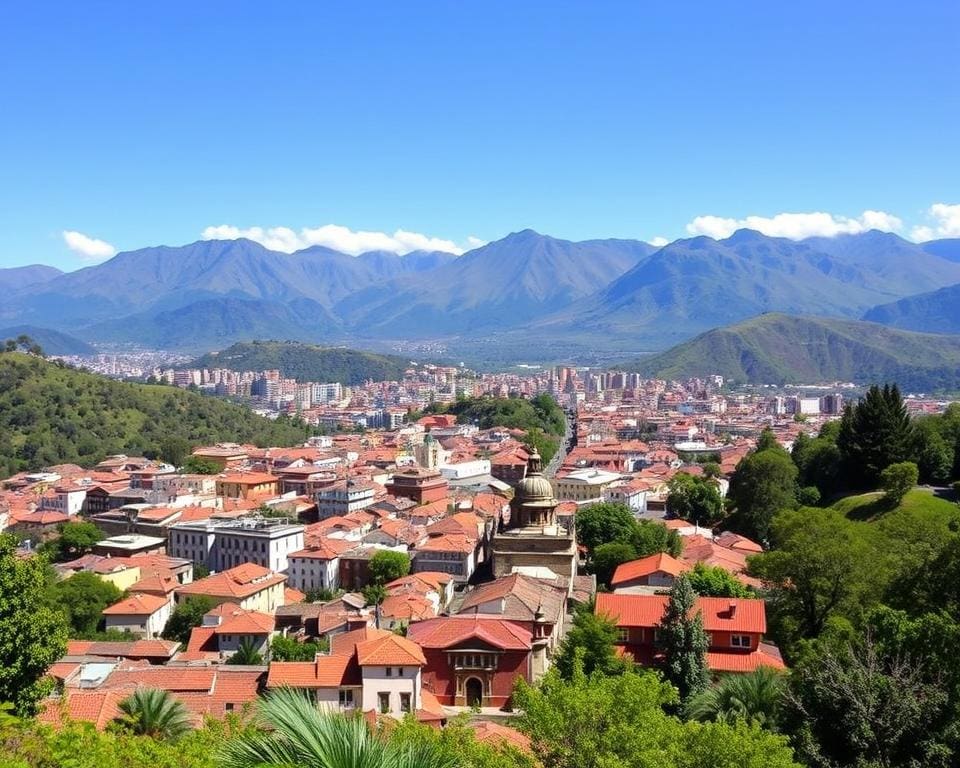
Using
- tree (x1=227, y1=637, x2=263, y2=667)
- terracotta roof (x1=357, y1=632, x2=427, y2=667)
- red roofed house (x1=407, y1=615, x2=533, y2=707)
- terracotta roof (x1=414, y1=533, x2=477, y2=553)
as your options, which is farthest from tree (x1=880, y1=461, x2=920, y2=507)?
tree (x1=227, y1=637, x2=263, y2=667)

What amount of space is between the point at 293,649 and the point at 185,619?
25.0 feet

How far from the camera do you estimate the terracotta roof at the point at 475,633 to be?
23859 millimetres

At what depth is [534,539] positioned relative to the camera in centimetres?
3219

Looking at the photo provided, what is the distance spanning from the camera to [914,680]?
13.8 meters

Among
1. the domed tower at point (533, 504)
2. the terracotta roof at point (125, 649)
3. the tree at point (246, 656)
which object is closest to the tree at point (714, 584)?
the domed tower at point (533, 504)

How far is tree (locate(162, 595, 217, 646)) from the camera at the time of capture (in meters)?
34.3

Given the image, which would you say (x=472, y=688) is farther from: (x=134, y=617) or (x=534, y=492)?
(x=134, y=617)

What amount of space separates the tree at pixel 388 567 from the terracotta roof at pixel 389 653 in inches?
648

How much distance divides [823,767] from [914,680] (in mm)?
2182

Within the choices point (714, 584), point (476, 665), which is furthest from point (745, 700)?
point (714, 584)

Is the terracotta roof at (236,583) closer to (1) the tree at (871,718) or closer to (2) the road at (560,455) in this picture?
(1) the tree at (871,718)

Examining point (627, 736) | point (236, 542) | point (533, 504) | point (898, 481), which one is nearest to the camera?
point (627, 736)

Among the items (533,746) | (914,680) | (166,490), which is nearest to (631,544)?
(914,680)

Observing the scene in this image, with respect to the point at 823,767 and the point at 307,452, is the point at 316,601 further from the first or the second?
the point at 307,452
